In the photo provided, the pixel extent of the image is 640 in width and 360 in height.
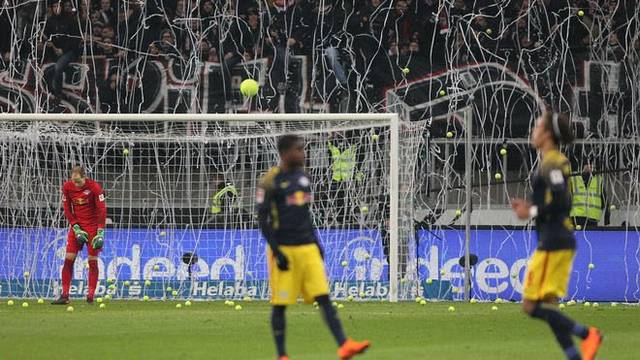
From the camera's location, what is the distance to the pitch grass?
420 inches

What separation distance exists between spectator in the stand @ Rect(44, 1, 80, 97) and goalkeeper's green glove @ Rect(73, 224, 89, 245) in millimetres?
5049

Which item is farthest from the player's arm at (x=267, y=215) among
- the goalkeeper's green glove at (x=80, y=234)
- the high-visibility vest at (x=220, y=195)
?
the high-visibility vest at (x=220, y=195)

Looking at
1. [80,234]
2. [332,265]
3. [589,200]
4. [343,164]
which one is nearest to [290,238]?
[80,234]

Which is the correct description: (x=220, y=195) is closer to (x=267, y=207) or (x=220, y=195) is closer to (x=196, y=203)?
(x=196, y=203)

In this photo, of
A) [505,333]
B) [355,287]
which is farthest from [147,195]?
[505,333]

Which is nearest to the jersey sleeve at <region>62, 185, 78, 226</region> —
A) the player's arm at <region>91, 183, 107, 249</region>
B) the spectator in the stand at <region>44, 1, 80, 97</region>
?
the player's arm at <region>91, 183, 107, 249</region>

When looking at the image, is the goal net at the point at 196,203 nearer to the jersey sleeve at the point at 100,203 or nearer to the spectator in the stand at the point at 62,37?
the jersey sleeve at the point at 100,203

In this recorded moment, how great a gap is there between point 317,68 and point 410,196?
150 inches

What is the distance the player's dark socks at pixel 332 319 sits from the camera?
9.52 m

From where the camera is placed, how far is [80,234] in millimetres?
16844

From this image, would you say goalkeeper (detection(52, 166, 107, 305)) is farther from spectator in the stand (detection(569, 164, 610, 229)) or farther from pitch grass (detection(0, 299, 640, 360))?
spectator in the stand (detection(569, 164, 610, 229))

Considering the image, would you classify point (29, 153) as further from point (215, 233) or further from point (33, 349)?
point (33, 349)

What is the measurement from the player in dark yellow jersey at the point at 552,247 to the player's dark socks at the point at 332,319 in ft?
4.80

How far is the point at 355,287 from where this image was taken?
18141mm
